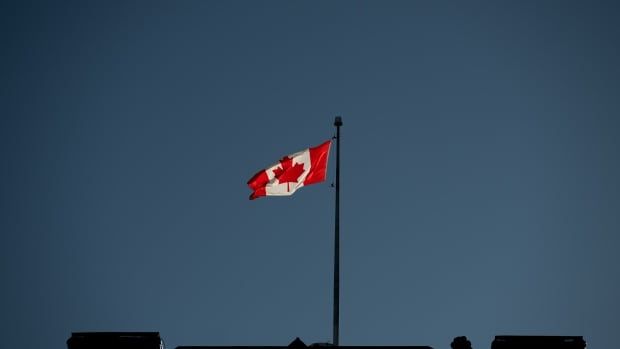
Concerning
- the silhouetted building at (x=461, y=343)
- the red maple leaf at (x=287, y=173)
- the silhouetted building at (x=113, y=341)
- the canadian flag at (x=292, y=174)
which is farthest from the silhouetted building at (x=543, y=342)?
the silhouetted building at (x=113, y=341)

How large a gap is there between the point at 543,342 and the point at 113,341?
43.4ft

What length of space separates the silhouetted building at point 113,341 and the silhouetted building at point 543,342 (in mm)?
10777

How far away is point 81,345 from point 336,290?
8139 mm

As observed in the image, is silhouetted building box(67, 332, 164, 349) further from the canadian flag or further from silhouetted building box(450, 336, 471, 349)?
silhouetted building box(450, 336, 471, 349)

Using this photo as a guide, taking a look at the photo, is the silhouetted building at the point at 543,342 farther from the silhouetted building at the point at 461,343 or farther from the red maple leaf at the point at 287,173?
the red maple leaf at the point at 287,173

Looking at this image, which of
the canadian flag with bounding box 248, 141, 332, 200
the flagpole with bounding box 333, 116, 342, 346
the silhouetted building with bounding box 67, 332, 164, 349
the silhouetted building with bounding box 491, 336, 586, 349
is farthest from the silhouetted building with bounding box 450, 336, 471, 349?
the silhouetted building with bounding box 67, 332, 164, 349

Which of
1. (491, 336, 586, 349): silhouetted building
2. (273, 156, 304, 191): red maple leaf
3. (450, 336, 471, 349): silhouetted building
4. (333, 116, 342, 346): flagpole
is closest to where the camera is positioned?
(450, 336, 471, 349): silhouetted building

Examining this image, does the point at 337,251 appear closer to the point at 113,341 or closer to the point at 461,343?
the point at 461,343

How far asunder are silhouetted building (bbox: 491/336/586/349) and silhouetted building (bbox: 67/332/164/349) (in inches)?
424

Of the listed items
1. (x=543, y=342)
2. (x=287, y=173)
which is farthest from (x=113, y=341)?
(x=543, y=342)

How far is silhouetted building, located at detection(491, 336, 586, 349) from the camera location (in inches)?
810

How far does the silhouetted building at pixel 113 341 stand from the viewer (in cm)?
2117

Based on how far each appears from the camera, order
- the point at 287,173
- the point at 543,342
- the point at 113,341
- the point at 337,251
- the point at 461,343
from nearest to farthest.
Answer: the point at 461,343
the point at 543,342
the point at 113,341
the point at 337,251
the point at 287,173

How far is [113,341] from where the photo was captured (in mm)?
21234
